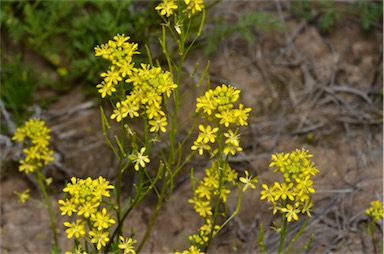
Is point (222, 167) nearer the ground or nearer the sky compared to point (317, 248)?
nearer the sky

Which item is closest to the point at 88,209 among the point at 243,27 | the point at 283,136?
the point at 283,136

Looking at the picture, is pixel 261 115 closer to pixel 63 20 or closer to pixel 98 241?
pixel 63 20

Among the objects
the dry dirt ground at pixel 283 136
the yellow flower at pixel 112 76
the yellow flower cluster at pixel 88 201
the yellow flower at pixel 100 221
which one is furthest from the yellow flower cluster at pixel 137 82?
the dry dirt ground at pixel 283 136

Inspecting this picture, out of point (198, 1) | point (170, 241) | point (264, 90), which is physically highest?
point (198, 1)

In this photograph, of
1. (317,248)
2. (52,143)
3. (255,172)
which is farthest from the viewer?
(52,143)

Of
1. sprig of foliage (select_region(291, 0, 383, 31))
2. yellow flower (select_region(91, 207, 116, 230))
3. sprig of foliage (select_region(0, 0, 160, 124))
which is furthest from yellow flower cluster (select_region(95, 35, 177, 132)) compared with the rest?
sprig of foliage (select_region(291, 0, 383, 31))

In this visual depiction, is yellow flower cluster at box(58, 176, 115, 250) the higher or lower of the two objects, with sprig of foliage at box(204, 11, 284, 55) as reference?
higher

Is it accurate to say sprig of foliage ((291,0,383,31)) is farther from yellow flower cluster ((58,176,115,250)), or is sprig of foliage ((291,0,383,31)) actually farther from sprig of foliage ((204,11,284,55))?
yellow flower cluster ((58,176,115,250))

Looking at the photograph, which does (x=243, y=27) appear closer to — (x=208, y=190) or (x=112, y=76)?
(x=208, y=190)

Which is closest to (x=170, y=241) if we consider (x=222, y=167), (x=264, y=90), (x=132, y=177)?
(x=132, y=177)

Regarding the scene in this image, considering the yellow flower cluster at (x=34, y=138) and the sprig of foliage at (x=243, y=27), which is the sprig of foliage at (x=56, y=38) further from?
the yellow flower cluster at (x=34, y=138)
